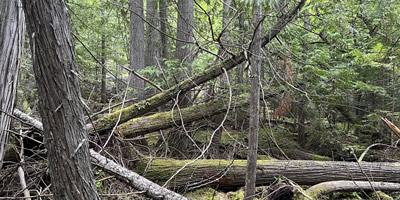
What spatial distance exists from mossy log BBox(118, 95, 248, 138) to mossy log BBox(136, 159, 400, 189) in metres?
0.62

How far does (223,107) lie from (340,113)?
12.1 ft

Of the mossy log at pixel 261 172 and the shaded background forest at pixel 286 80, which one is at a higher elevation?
the shaded background forest at pixel 286 80

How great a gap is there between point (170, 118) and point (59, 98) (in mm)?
2982

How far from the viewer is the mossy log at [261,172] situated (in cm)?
405

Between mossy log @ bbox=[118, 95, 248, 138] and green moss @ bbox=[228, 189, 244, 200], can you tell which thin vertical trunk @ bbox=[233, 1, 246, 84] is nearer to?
mossy log @ bbox=[118, 95, 248, 138]

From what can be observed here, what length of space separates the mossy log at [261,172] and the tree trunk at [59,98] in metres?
2.18

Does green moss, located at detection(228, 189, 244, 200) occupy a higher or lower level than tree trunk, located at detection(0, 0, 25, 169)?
lower

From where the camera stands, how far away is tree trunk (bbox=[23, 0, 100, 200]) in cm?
165

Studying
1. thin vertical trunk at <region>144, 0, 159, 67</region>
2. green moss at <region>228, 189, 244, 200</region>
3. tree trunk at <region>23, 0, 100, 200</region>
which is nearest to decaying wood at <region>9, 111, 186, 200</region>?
tree trunk at <region>23, 0, 100, 200</region>

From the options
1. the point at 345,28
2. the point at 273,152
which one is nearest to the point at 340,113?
the point at 273,152

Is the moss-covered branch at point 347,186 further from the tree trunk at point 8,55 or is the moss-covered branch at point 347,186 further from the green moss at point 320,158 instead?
the tree trunk at point 8,55

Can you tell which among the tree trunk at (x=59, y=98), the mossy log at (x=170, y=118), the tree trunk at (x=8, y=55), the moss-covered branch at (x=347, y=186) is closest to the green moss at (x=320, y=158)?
the moss-covered branch at (x=347, y=186)

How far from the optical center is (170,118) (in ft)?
15.3

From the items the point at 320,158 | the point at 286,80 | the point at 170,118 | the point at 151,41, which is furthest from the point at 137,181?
the point at 151,41
